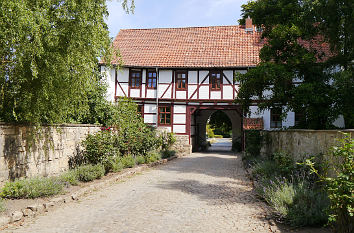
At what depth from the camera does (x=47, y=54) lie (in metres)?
5.76

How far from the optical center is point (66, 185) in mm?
6887

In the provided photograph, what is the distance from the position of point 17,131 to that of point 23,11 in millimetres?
2713

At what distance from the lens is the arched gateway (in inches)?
727

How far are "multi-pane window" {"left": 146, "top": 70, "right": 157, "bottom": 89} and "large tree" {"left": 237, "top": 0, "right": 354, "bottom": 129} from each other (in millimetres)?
8609

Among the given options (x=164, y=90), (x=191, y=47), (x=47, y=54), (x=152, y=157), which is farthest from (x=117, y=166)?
(x=191, y=47)

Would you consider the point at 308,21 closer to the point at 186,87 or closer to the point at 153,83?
the point at 186,87

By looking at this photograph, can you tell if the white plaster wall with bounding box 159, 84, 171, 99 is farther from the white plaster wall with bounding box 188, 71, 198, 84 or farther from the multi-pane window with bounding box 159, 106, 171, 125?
the white plaster wall with bounding box 188, 71, 198, 84

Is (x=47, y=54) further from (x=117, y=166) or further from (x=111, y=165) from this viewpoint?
(x=117, y=166)

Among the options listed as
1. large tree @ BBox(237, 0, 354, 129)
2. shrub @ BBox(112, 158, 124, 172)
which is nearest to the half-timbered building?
large tree @ BBox(237, 0, 354, 129)

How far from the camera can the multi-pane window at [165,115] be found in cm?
1917

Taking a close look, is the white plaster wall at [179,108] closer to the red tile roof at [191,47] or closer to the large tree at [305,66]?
the red tile roof at [191,47]

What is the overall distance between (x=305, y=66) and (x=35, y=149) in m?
9.38

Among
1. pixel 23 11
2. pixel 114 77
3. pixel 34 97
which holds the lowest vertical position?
pixel 34 97

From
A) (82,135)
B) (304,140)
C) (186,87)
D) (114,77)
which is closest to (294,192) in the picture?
(304,140)
